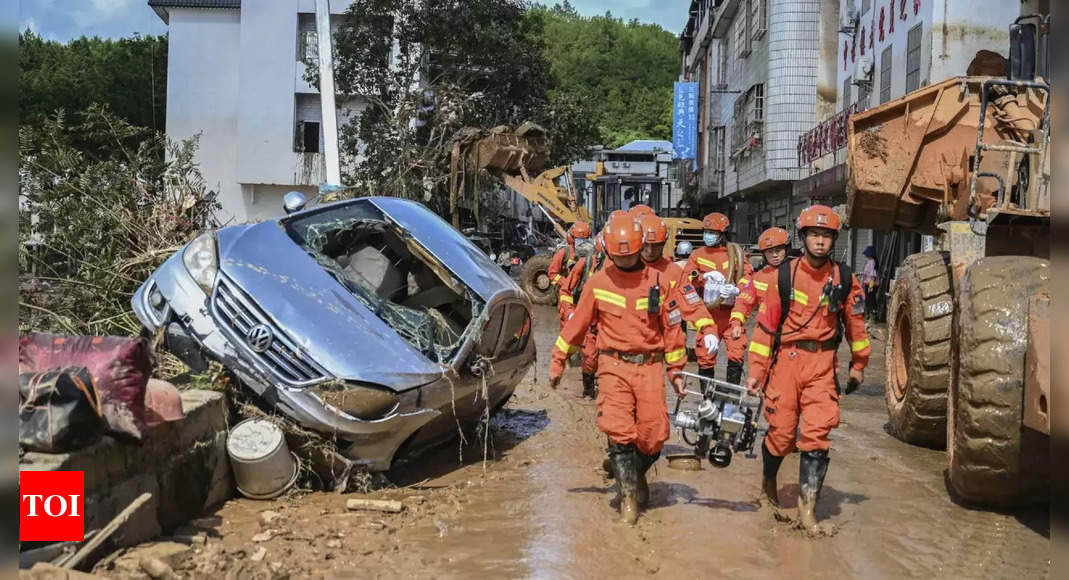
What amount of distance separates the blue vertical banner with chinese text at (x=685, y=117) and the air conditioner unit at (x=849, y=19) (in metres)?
14.4

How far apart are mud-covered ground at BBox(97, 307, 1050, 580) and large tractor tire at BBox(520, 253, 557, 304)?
1378 centimetres

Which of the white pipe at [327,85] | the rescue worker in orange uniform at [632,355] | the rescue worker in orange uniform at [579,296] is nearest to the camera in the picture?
the rescue worker in orange uniform at [632,355]

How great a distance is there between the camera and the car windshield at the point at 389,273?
654 centimetres

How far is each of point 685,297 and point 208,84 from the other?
3178 centimetres

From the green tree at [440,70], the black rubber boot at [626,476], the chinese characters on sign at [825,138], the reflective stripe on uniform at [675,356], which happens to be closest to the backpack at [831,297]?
the reflective stripe on uniform at [675,356]

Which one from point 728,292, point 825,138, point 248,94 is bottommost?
point 728,292

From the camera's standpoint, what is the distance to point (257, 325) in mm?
5812

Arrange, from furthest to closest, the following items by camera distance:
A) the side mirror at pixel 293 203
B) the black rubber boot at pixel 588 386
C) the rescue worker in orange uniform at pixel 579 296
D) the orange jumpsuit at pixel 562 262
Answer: the orange jumpsuit at pixel 562 262 < the black rubber boot at pixel 588 386 < the rescue worker in orange uniform at pixel 579 296 < the side mirror at pixel 293 203

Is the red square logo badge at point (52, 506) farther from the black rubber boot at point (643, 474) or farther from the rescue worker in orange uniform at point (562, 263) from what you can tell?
the rescue worker in orange uniform at point (562, 263)

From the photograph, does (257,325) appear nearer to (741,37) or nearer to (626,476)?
(626,476)

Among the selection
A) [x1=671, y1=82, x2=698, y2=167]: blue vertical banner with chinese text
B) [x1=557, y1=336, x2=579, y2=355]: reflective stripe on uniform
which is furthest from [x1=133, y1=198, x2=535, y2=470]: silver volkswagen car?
[x1=671, y1=82, x2=698, y2=167]: blue vertical banner with chinese text

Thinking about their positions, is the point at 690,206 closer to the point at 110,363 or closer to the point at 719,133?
the point at 719,133

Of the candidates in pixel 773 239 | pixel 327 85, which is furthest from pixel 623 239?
pixel 327 85

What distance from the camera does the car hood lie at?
577 cm
